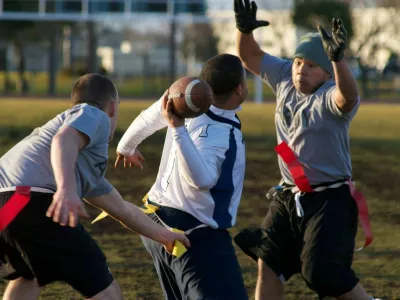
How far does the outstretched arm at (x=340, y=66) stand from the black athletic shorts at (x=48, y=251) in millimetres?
1617

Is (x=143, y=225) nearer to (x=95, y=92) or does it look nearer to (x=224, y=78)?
(x=95, y=92)

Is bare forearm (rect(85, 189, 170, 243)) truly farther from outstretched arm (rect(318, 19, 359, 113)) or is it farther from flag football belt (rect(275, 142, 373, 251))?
outstretched arm (rect(318, 19, 359, 113))

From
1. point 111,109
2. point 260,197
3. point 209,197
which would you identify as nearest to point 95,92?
point 111,109

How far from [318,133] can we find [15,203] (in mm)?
1905

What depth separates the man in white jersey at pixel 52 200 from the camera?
4.89 m

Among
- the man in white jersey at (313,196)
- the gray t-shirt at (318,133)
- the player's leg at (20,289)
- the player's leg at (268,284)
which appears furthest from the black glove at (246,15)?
the player's leg at (20,289)

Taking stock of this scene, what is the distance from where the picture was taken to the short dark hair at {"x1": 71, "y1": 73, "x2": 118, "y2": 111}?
5051mm

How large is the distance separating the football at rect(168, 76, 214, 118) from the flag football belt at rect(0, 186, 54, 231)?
801mm

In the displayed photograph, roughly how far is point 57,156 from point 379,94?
48.3 metres

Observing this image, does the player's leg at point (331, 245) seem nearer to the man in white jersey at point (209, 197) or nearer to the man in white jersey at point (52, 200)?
the man in white jersey at point (209, 197)

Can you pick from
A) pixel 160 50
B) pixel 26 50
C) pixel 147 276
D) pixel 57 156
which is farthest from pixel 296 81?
pixel 160 50

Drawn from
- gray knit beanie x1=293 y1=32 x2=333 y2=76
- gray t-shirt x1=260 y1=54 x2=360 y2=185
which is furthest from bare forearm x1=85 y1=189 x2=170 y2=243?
gray knit beanie x1=293 y1=32 x2=333 y2=76

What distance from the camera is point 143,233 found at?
5.14 m

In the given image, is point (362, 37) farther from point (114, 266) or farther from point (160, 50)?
point (114, 266)
